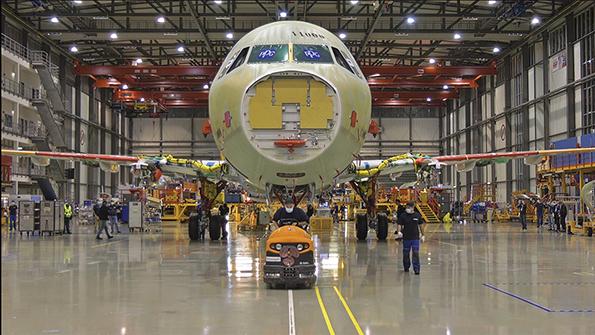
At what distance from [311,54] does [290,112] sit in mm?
1766

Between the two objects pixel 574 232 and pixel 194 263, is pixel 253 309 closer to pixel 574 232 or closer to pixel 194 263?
pixel 194 263

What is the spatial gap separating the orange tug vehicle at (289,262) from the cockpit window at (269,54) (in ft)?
11.0

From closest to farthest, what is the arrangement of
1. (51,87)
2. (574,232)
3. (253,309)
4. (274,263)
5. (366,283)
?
(253,309)
(274,263)
(366,283)
(574,232)
(51,87)

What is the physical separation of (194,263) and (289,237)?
191 inches

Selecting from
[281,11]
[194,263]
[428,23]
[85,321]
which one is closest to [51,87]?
A: [281,11]

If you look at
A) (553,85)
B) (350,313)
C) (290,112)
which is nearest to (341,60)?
(290,112)

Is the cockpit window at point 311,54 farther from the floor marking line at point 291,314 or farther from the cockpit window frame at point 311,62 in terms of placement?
the floor marking line at point 291,314

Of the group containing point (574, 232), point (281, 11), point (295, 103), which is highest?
point (281, 11)

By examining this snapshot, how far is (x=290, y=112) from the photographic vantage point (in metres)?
10.3

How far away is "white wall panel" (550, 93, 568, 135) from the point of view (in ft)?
133

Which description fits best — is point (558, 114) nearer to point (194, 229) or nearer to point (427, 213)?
point (427, 213)

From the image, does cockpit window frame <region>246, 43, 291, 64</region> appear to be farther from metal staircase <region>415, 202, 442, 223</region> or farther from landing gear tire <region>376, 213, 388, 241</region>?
metal staircase <region>415, 202, 442, 223</region>

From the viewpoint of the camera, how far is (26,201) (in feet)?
86.9

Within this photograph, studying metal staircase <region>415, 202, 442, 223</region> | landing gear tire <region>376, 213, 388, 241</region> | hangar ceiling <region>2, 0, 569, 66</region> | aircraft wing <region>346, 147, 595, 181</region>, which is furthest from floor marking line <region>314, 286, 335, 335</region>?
metal staircase <region>415, 202, 442, 223</region>
